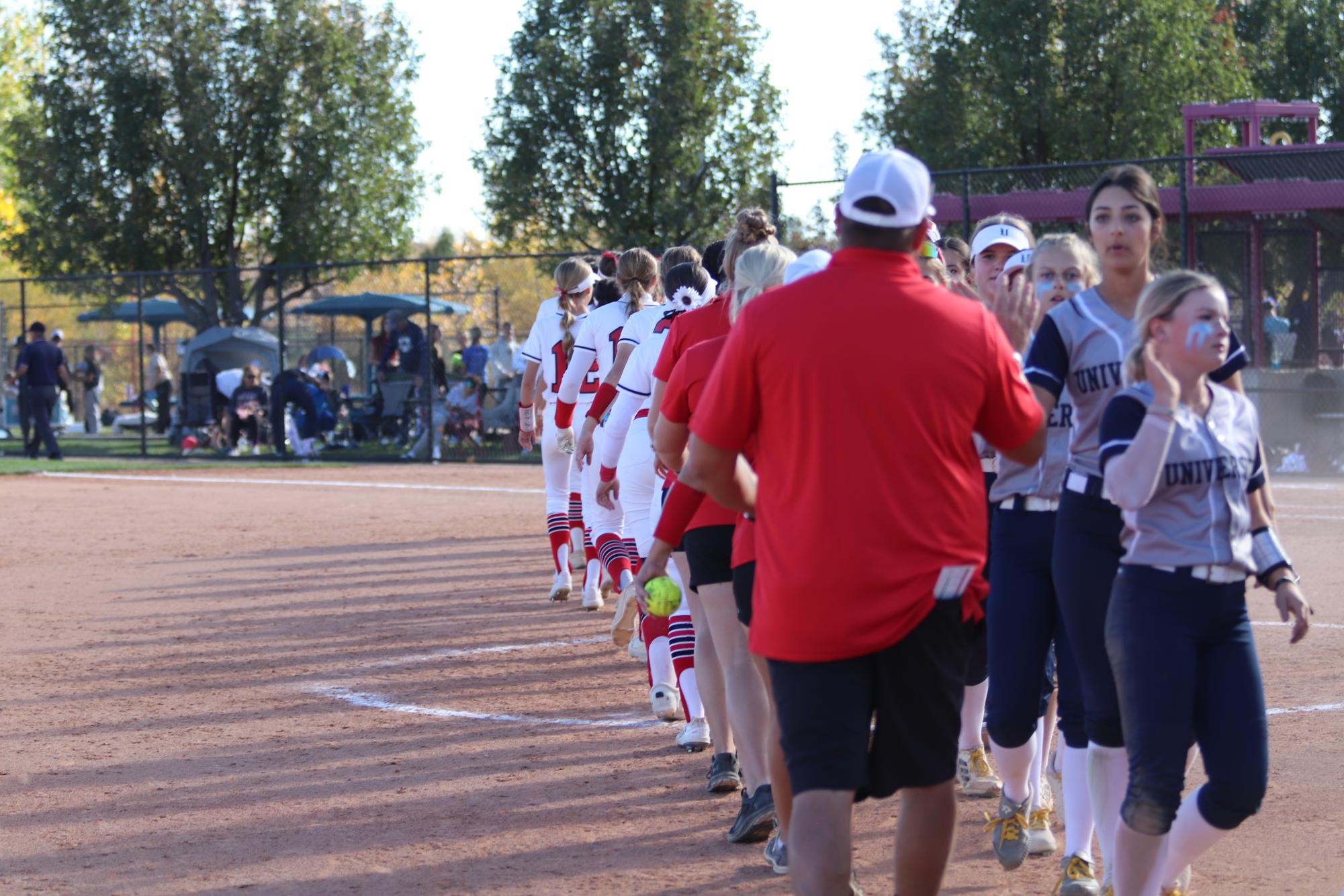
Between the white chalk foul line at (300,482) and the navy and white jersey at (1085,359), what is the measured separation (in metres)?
14.2

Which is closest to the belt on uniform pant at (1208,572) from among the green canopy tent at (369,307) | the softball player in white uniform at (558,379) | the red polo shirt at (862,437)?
the red polo shirt at (862,437)

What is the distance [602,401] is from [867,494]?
14.1 ft

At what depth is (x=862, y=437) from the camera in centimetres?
333

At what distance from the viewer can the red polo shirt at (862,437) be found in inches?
131

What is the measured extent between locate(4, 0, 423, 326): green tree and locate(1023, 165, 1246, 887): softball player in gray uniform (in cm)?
2935

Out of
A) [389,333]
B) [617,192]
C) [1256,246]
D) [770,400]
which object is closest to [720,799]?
[770,400]

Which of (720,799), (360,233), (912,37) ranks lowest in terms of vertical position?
(720,799)

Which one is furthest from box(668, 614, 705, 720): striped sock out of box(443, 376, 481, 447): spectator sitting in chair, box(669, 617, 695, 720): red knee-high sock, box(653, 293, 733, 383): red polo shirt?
box(443, 376, 481, 447): spectator sitting in chair

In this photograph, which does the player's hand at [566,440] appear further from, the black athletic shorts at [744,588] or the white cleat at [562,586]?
the black athletic shorts at [744,588]

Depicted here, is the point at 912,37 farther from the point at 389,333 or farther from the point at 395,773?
the point at 395,773

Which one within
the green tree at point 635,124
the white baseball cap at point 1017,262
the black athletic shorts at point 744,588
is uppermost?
the green tree at point 635,124

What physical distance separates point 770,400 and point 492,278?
48648 mm

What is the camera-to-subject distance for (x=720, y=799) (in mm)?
5848

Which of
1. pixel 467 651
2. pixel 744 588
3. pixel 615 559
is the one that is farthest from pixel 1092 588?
pixel 467 651
